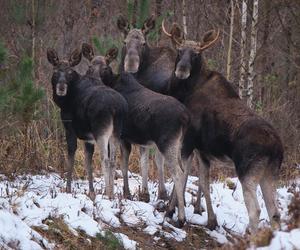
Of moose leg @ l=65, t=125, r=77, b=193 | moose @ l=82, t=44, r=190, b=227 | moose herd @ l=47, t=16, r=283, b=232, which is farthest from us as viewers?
moose leg @ l=65, t=125, r=77, b=193

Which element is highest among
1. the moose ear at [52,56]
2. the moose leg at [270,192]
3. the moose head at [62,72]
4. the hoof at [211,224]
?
the moose ear at [52,56]

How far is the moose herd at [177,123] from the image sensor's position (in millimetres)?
9828

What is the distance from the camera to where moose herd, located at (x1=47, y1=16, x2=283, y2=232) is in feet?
32.2

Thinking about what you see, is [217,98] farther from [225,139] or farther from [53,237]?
[53,237]

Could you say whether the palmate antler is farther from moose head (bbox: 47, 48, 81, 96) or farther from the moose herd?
moose head (bbox: 47, 48, 81, 96)

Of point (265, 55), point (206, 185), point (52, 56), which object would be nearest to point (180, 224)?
point (206, 185)

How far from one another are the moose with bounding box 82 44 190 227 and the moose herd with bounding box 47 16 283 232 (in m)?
0.01

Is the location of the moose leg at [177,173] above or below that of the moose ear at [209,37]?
below

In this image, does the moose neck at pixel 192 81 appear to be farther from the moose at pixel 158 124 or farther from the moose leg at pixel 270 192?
the moose leg at pixel 270 192

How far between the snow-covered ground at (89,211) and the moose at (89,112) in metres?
0.55

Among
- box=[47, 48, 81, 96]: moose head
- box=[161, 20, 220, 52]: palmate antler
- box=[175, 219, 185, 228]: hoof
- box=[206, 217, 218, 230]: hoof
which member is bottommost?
box=[206, 217, 218, 230]: hoof

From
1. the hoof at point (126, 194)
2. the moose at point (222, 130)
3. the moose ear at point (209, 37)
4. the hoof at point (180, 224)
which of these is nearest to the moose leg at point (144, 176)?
the hoof at point (126, 194)

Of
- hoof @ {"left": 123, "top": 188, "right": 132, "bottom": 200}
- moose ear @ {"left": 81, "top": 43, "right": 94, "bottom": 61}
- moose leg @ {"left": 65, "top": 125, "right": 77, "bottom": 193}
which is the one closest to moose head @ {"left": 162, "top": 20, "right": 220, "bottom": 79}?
moose ear @ {"left": 81, "top": 43, "right": 94, "bottom": 61}

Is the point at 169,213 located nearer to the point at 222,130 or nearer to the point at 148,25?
the point at 222,130
